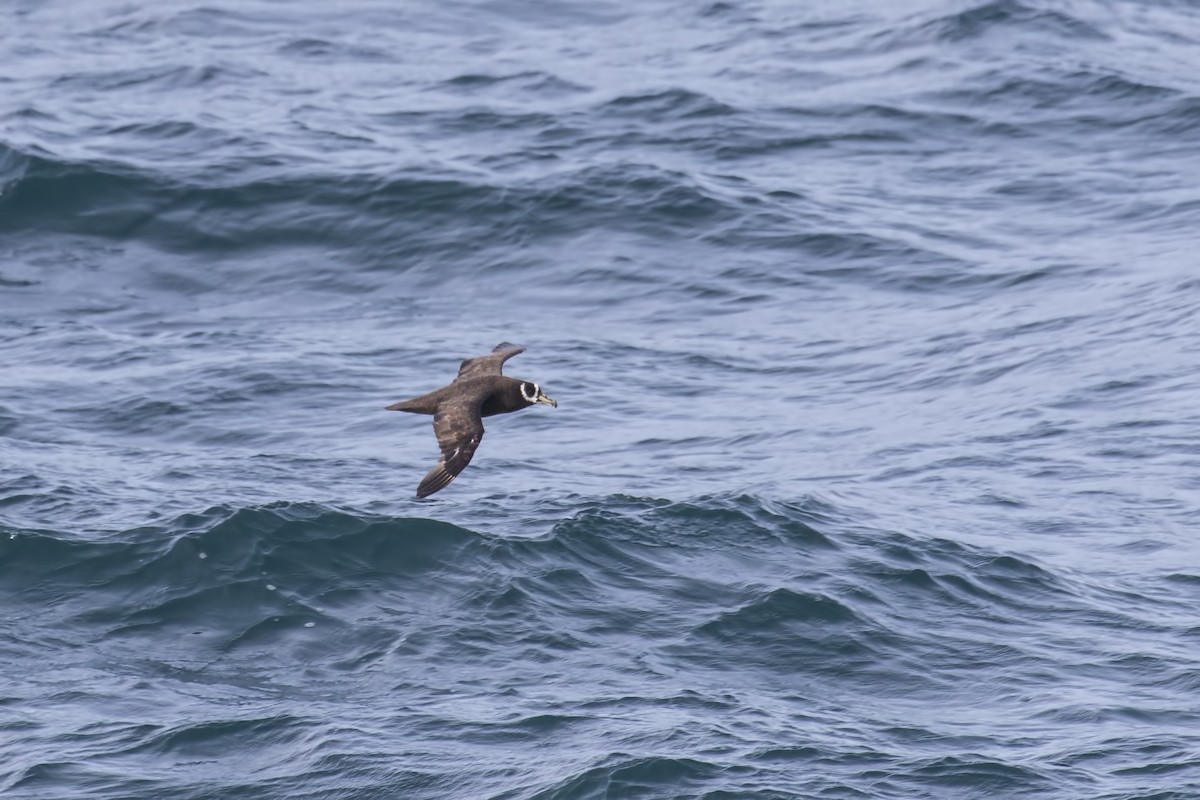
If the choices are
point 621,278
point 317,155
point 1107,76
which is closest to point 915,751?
point 621,278

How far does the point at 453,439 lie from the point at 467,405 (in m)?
0.68

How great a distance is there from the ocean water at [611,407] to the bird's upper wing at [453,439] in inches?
94.2

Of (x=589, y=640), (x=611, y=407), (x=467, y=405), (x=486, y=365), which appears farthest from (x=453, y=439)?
(x=611, y=407)

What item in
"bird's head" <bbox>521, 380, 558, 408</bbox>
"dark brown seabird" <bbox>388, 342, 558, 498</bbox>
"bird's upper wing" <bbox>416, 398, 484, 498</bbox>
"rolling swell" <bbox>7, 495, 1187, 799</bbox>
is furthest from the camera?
"bird's head" <bbox>521, 380, 558, 408</bbox>

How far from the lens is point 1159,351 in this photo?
2159cm

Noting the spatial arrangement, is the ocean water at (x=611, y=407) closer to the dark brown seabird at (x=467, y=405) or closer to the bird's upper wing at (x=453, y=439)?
the dark brown seabird at (x=467, y=405)

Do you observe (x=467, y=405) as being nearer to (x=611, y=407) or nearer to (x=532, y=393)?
(x=532, y=393)

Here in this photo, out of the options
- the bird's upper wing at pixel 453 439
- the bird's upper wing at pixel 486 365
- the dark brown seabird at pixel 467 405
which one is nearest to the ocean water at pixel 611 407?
the bird's upper wing at pixel 486 365

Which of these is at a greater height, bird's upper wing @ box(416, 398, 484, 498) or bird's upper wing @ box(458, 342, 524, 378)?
bird's upper wing @ box(416, 398, 484, 498)

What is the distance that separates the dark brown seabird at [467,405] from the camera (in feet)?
43.8

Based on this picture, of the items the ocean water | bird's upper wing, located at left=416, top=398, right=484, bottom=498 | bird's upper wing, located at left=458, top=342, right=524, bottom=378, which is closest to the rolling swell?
the ocean water

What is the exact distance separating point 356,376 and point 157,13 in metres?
14.5

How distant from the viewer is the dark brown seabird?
1336 cm

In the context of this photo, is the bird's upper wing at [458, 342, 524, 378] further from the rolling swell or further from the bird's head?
the rolling swell
